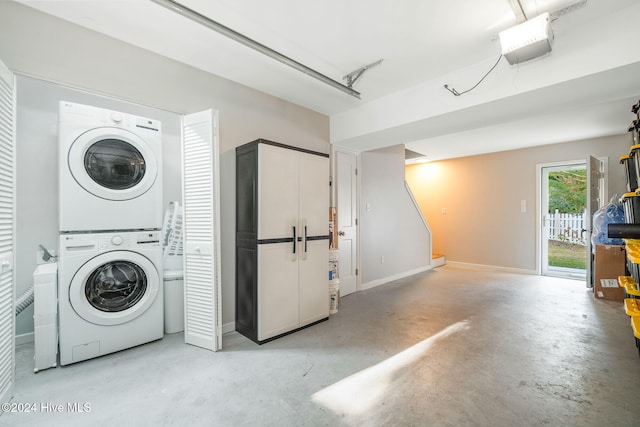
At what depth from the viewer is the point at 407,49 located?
246cm

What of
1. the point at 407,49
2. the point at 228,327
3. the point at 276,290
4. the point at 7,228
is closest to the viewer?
the point at 7,228

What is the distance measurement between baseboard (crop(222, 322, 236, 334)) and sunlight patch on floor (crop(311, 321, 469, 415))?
1.38 meters

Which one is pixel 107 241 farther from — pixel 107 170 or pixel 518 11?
pixel 518 11

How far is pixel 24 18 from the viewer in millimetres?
1980

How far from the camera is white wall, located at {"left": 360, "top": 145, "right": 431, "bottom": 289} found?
15.3 feet

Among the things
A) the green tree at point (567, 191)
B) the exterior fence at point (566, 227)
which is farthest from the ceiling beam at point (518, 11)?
the green tree at point (567, 191)

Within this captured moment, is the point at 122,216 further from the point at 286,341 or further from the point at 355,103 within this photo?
the point at 355,103

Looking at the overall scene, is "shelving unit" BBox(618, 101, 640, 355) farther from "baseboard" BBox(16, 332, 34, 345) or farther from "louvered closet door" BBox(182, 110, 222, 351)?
"baseboard" BBox(16, 332, 34, 345)

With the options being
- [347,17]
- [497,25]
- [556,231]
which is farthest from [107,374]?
[556,231]

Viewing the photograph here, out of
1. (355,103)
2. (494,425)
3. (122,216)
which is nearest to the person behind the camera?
(494,425)

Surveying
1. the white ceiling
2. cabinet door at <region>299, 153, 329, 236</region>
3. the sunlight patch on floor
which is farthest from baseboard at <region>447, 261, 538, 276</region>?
cabinet door at <region>299, 153, 329, 236</region>

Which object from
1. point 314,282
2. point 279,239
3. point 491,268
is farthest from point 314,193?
point 491,268

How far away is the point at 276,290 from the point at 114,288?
1370 millimetres

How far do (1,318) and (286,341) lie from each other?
1.92 meters
